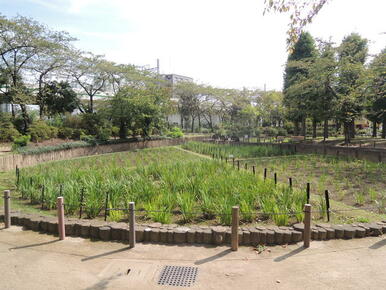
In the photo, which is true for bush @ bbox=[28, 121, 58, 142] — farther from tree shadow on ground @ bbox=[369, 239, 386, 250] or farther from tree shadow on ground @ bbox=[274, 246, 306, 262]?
tree shadow on ground @ bbox=[369, 239, 386, 250]

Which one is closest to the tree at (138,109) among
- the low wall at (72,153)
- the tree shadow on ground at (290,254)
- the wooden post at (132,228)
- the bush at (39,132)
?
the low wall at (72,153)

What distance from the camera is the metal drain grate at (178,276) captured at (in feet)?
10.5

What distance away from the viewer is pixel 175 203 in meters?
5.54

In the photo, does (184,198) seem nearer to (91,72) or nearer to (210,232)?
(210,232)

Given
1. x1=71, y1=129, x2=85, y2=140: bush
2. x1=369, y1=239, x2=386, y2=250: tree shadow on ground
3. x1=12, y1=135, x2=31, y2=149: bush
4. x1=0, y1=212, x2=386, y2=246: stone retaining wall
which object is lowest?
x1=369, y1=239, x2=386, y2=250: tree shadow on ground

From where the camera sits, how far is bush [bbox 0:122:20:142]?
16.1 meters

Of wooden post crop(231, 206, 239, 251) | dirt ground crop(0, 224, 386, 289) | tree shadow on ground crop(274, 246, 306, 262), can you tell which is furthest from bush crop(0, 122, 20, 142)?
tree shadow on ground crop(274, 246, 306, 262)

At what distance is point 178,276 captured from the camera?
3.33 metres

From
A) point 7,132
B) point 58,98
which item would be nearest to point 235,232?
point 7,132

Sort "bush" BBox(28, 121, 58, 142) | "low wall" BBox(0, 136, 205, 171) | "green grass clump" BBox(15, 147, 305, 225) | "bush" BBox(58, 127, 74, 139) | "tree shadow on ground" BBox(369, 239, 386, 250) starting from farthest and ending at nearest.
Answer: "bush" BBox(58, 127, 74, 139) → "bush" BBox(28, 121, 58, 142) → "low wall" BBox(0, 136, 205, 171) → "green grass clump" BBox(15, 147, 305, 225) → "tree shadow on ground" BBox(369, 239, 386, 250)

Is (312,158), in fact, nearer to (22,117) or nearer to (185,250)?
(185,250)

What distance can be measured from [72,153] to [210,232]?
1308 centimetres

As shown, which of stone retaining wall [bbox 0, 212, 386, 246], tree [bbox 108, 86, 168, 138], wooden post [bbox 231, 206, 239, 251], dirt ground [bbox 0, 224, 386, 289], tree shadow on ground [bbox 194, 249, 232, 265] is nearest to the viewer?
dirt ground [bbox 0, 224, 386, 289]

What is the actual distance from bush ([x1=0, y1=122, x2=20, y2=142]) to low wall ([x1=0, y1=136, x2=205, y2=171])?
3630 millimetres
